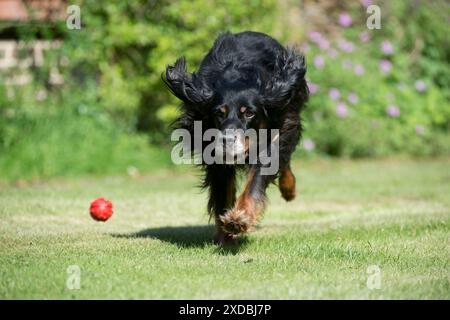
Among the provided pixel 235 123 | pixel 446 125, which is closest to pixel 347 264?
pixel 235 123

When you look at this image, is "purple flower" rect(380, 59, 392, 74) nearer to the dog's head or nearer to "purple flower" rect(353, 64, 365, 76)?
"purple flower" rect(353, 64, 365, 76)

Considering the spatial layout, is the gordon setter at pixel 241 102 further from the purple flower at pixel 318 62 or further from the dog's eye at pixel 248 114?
the purple flower at pixel 318 62

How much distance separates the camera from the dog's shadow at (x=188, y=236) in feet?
17.0

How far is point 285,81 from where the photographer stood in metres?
5.38

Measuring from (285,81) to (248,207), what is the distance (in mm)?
989

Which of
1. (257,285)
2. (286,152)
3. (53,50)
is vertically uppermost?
(53,50)

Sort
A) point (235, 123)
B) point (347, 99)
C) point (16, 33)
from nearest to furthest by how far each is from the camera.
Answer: point (235, 123) → point (16, 33) → point (347, 99)

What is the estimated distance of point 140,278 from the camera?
13.3 feet

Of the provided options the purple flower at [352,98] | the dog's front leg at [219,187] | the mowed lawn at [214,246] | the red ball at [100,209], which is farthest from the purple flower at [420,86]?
the red ball at [100,209]

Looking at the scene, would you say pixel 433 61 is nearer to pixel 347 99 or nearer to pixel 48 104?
pixel 347 99

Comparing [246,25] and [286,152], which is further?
[246,25]

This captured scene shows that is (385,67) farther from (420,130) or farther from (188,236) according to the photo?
(188,236)

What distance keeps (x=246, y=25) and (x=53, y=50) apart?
2.52 meters

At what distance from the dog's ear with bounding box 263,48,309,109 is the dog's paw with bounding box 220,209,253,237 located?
0.84 metres
